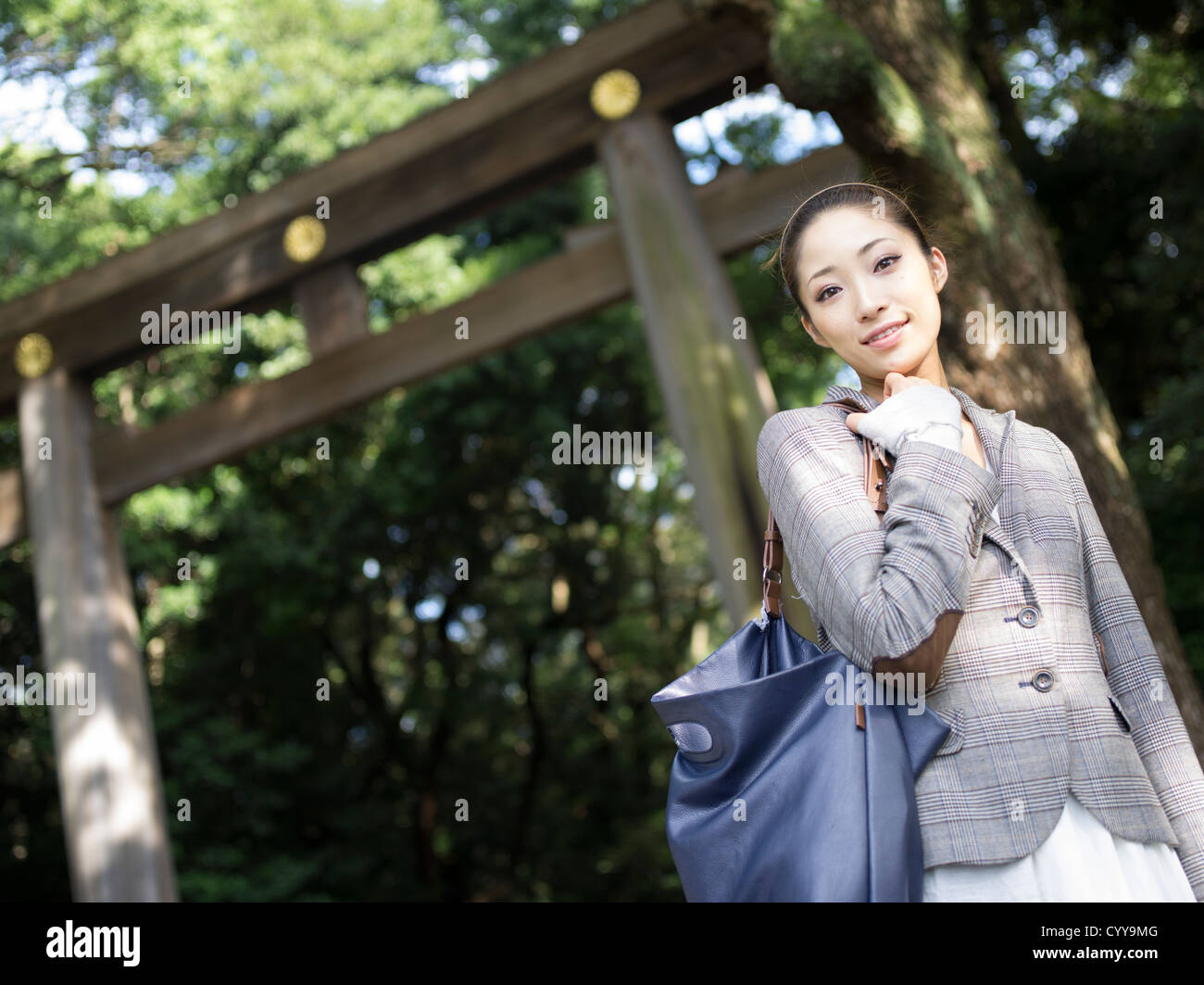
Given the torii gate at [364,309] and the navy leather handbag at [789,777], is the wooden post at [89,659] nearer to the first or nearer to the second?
the torii gate at [364,309]

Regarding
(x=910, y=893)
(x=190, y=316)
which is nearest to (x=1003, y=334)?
(x=910, y=893)

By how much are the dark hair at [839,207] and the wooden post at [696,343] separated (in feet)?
7.26

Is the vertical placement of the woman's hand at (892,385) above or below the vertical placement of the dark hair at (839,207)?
below

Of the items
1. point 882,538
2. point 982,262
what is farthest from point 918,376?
point 982,262

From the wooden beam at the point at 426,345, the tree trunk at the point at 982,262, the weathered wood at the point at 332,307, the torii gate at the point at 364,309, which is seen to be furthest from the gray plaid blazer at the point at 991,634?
the weathered wood at the point at 332,307

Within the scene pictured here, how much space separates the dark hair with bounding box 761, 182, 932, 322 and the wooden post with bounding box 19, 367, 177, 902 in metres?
4.28

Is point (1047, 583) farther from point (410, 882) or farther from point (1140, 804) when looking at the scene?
point (410, 882)

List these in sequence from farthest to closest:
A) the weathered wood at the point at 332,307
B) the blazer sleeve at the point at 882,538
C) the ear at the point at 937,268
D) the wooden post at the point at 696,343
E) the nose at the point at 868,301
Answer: the weathered wood at the point at 332,307, the wooden post at the point at 696,343, the ear at the point at 937,268, the nose at the point at 868,301, the blazer sleeve at the point at 882,538

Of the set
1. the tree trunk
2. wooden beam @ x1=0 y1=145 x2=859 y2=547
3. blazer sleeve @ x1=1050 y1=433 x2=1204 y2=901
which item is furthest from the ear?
wooden beam @ x1=0 y1=145 x2=859 y2=547

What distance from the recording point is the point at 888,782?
1177mm

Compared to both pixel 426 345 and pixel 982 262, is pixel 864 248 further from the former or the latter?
pixel 426 345

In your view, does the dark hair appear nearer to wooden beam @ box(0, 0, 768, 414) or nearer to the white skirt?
the white skirt

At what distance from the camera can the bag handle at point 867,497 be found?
1284mm

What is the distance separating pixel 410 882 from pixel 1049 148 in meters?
8.39
